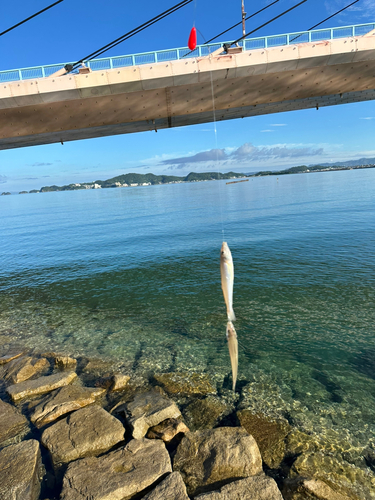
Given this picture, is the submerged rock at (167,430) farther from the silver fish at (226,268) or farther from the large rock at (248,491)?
the silver fish at (226,268)

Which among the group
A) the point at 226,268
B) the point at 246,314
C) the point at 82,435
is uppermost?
the point at 226,268

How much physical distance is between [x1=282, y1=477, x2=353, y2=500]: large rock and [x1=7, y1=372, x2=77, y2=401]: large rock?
6489 mm

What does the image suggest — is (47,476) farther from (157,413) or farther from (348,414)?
(348,414)

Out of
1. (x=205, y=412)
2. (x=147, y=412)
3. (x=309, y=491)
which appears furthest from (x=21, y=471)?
(x=309, y=491)

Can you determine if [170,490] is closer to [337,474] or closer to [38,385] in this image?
[337,474]

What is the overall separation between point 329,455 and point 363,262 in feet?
50.9

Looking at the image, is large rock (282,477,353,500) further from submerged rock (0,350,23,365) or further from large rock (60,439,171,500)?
submerged rock (0,350,23,365)

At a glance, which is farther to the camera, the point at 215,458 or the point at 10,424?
the point at 10,424

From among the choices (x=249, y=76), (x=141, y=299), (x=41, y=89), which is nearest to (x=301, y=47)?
(x=249, y=76)

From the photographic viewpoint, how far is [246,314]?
44.1 ft

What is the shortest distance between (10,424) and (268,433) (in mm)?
6129

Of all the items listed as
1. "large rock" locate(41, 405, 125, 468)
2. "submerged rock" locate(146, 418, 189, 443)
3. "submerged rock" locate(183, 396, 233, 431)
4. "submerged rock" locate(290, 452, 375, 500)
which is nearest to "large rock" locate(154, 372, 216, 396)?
"submerged rock" locate(183, 396, 233, 431)

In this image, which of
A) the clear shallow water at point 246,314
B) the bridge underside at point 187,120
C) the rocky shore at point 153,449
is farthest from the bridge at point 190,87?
the rocky shore at point 153,449

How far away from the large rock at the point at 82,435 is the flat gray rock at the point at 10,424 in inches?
36.8
